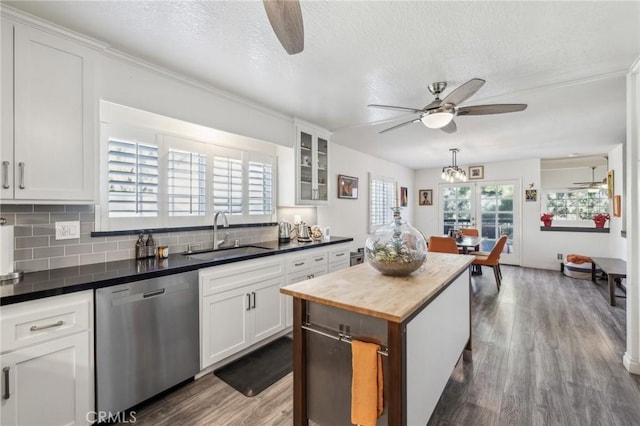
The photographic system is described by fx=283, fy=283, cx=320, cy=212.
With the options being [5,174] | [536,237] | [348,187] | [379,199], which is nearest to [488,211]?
[536,237]

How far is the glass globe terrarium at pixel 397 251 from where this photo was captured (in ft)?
5.55

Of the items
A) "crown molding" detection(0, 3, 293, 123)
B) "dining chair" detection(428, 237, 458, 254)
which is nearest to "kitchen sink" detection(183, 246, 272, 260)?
"crown molding" detection(0, 3, 293, 123)

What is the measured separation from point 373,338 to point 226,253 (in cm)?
188

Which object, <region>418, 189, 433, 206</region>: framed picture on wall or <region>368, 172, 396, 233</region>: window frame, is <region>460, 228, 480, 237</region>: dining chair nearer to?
<region>368, 172, 396, 233</region>: window frame

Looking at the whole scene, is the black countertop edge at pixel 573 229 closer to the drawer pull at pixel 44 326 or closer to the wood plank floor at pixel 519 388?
the wood plank floor at pixel 519 388

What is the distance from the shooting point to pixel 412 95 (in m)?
2.74

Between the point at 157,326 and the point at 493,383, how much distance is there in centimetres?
245

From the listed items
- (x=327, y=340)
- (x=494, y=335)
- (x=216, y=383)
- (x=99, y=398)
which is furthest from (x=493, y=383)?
(x=99, y=398)

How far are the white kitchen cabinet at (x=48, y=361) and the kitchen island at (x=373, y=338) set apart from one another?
1.13m

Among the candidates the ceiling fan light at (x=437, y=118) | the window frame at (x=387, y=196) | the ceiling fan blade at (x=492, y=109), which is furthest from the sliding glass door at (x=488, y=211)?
the ceiling fan light at (x=437, y=118)

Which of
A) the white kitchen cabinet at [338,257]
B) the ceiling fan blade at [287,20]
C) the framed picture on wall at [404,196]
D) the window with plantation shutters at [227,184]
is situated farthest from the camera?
the framed picture on wall at [404,196]

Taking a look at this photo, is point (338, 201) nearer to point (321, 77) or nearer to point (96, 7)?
point (321, 77)

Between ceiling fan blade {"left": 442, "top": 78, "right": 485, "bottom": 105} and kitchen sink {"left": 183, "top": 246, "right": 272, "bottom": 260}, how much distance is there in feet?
6.53

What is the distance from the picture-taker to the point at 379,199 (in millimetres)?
5934
